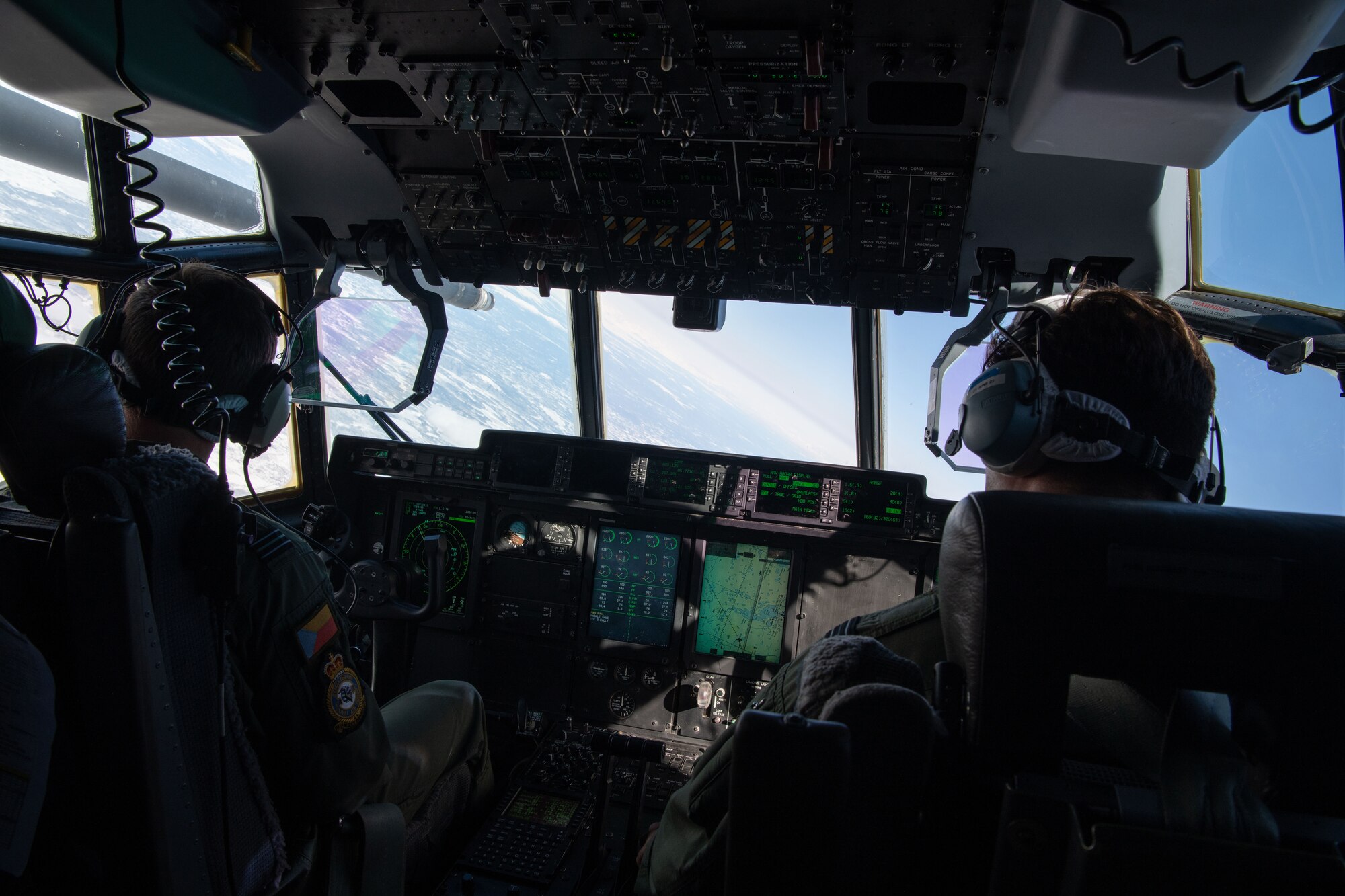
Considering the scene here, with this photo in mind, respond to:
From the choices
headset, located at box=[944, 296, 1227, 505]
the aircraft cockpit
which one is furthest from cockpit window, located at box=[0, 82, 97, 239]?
headset, located at box=[944, 296, 1227, 505]

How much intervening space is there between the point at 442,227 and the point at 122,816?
6.45 ft

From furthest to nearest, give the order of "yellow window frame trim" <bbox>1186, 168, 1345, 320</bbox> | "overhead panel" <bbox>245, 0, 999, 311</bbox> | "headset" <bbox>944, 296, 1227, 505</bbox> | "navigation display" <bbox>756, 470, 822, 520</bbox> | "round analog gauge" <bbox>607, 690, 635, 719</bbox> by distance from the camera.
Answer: "round analog gauge" <bbox>607, 690, 635, 719</bbox>
"navigation display" <bbox>756, 470, 822, 520</bbox>
"yellow window frame trim" <bbox>1186, 168, 1345, 320</bbox>
"overhead panel" <bbox>245, 0, 999, 311</bbox>
"headset" <bbox>944, 296, 1227, 505</bbox>

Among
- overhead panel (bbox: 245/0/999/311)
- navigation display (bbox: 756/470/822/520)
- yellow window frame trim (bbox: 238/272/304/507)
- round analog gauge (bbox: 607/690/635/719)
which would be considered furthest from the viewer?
yellow window frame trim (bbox: 238/272/304/507)

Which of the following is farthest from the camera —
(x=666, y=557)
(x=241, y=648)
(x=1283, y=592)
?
(x=666, y=557)

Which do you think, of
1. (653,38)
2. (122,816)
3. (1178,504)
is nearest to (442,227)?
(653,38)

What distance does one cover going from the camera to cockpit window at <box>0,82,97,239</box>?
2.45 m

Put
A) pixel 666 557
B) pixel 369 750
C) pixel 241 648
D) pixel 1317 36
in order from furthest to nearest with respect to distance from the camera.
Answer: pixel 666 557, pixel 369 750, pixel 241 648, pixel 1317 36

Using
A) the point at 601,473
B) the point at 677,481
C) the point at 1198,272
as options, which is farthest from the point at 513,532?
the point at 1198,272

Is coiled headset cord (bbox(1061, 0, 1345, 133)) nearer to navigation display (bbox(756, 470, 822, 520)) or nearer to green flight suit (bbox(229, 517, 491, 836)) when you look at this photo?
green flight suit (bbox(229, 517, 491, 836))

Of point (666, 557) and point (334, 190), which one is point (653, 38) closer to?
point (334, 190)

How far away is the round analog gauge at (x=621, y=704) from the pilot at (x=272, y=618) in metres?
1.40

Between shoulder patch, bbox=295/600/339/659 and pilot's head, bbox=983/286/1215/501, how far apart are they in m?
1.15

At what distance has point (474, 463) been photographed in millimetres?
3006

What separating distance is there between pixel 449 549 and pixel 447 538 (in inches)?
2.2
